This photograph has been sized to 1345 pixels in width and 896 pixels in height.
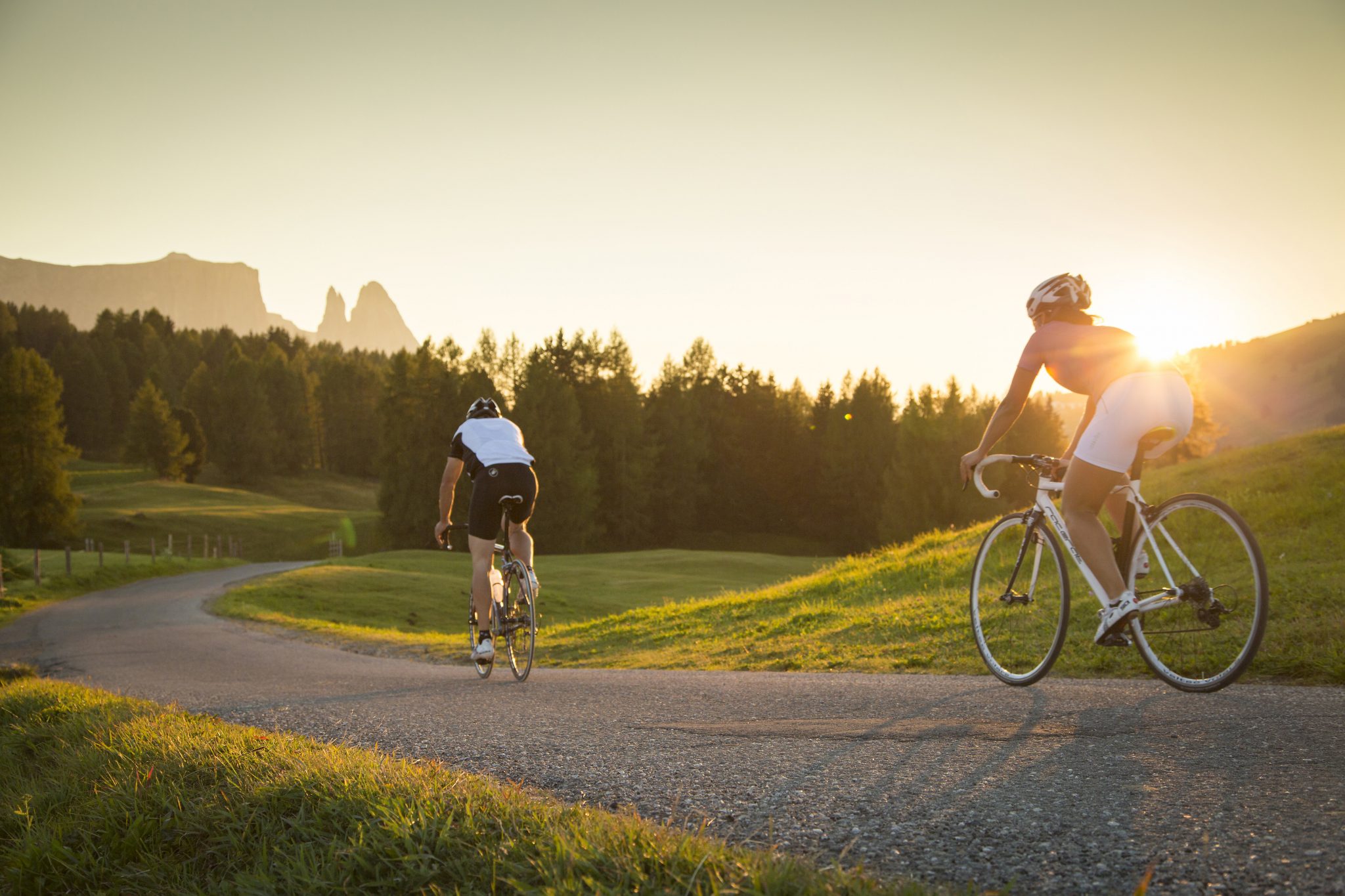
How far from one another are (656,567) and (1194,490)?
1142 inches

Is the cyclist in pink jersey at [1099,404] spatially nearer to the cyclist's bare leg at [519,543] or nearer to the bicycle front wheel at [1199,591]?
the bicycle front wheel at [1199,591]

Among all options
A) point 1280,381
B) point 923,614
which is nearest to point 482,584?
point 923,614

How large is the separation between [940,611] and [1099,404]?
565 centimetres

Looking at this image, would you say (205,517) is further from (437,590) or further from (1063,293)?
(1063,293)

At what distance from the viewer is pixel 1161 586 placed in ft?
14.6

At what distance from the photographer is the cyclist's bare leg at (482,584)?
7.50 meters

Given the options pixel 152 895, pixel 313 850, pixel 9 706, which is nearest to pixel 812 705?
pixel 313 850

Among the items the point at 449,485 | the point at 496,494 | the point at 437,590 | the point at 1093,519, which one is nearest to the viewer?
the point at 1093,519

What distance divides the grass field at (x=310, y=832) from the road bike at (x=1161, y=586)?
2.97 m

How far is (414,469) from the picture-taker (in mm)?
62750

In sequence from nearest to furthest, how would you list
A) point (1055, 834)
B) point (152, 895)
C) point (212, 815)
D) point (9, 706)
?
1. point (1055, 834)
2. point (152, 895)
3. point (212, 815)
4. point (9, 706)

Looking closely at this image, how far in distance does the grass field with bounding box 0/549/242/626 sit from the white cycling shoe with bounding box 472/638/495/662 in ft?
61.1

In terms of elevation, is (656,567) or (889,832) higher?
(889,832)

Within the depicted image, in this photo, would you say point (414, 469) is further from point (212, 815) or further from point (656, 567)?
point (212, 815)
